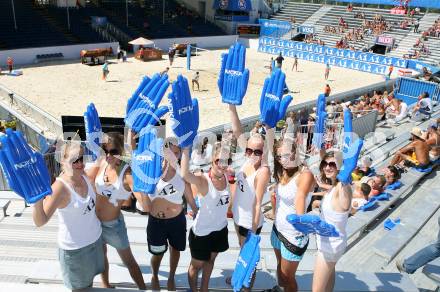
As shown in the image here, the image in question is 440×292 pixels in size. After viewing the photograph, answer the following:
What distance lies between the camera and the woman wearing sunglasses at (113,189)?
319 cm

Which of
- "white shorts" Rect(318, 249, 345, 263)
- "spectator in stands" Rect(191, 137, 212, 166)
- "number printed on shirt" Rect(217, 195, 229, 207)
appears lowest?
"spectator in stands" Rect(191, 137, 212, 166)

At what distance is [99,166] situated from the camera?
11.0ft

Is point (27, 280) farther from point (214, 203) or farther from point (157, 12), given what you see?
point (157, 12)

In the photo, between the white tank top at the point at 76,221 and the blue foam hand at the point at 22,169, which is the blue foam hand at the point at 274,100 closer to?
the white tank top at the point at 76,221

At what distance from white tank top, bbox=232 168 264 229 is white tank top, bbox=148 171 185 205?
52 cm

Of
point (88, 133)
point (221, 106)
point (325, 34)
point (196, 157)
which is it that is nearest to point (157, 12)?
point (325, 34)

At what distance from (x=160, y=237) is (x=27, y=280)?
4.60 feet

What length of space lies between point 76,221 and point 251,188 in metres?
1.46

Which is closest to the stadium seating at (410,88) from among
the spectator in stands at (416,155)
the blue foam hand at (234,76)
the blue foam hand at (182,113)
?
the spectator in stands at (416,155)

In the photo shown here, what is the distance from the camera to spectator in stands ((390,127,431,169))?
7.02 meters

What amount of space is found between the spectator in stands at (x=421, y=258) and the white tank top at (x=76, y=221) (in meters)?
3.29

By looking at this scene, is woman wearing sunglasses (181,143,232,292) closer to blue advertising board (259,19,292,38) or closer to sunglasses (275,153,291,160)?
sunglasses (275,153,291,160)

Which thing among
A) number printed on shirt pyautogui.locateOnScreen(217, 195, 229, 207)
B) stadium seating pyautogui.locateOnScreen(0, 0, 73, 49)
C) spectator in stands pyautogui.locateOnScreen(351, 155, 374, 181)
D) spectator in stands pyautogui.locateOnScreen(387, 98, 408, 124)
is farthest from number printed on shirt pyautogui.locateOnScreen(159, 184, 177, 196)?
stadium seating pyautogui.locateOnScreen(0, 0, 73, 49)

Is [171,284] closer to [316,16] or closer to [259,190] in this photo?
[259,190]
